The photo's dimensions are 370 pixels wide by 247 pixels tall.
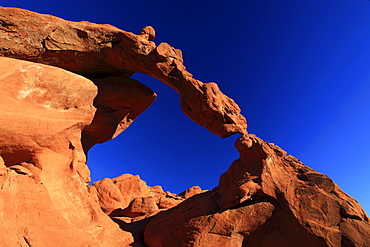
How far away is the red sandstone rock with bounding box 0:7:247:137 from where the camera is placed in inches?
430

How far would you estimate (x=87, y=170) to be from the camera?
1141cm

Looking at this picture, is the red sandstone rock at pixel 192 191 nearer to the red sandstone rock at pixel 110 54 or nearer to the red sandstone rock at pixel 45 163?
the red sandstone rock at pixel 110 54

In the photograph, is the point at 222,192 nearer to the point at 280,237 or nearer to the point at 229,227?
the point at 229,227

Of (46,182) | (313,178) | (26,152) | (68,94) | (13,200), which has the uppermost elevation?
(68,94)

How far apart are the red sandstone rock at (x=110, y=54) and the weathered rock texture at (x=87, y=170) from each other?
53 millimetres

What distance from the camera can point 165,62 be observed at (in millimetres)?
13273

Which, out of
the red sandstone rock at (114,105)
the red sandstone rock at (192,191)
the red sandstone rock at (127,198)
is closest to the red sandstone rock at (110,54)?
the red sandstone rock at (114,105)

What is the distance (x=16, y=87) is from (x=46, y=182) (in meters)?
3.95

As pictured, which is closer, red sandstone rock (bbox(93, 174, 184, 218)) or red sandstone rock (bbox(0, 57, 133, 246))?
red sandstone rock (bbox(0, 57, 133, 246))

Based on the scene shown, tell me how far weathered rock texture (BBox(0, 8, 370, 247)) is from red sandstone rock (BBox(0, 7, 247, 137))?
2.1 inches

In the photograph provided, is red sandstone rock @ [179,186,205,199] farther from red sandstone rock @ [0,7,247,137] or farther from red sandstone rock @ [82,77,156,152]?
red sandstone rock @ [0,7,247,137]

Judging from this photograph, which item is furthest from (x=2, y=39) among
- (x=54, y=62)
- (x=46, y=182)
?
(x=46, y=182)

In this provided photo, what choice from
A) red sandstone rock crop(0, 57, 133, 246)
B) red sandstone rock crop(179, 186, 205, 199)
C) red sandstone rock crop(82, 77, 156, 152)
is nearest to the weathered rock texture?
red sandstone rock crop(0, 57, 133, 246)

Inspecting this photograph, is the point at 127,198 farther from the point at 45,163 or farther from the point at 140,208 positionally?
the point at 45,163
